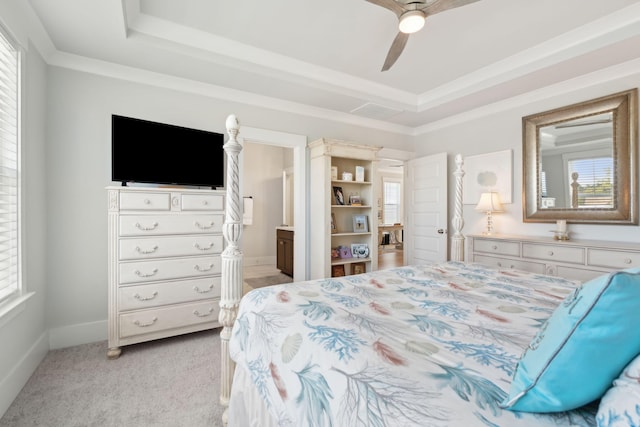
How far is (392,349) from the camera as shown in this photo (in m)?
0.88

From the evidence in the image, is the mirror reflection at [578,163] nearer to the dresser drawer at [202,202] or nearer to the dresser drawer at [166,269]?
the dresser drawer at [202,202]

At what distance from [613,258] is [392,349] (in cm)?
269

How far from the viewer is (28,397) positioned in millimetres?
1844

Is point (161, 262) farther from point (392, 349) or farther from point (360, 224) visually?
point (360, 224)

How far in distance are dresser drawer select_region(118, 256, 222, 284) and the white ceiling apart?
71.5 inches

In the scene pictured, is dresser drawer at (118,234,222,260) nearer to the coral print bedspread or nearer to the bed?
the bed

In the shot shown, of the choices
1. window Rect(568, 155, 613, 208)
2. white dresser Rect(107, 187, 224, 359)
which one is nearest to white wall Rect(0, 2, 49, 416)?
white dresser Rect(107, 187, 224, 359)

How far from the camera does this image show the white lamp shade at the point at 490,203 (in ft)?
11.3

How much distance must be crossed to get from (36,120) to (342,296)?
2.77 m

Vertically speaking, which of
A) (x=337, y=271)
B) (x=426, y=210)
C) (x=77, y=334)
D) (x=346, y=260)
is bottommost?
(x=77, y=334)

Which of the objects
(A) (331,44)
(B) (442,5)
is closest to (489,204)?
(B) (442,5)

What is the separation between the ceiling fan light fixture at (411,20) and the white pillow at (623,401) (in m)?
2.02

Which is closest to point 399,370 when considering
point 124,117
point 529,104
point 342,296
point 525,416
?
point 525,416

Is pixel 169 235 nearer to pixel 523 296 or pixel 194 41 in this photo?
pixel 194 41
